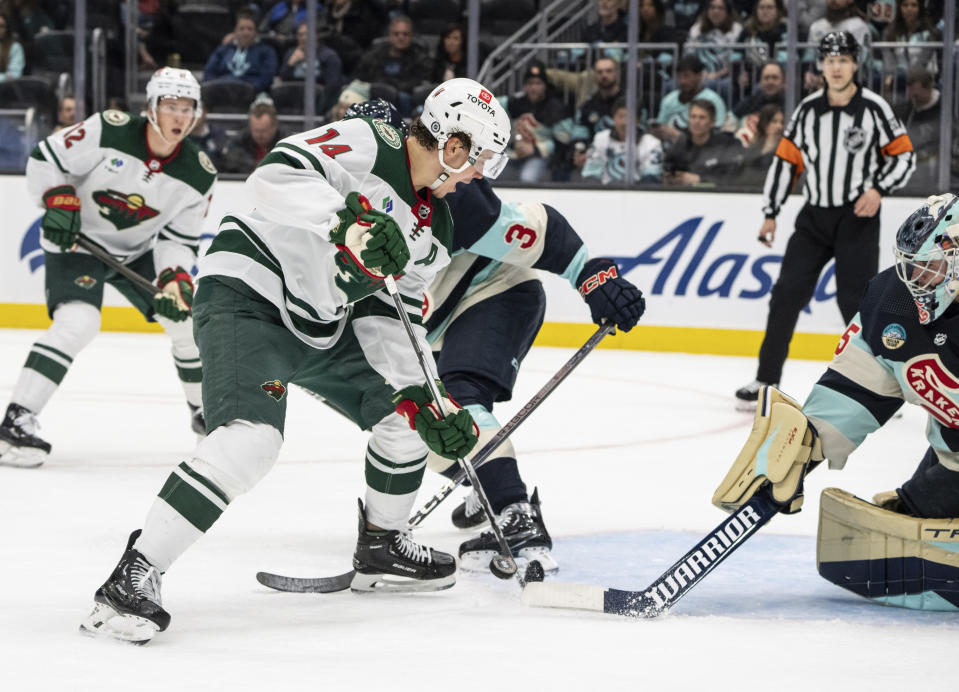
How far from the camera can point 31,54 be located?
340 inches

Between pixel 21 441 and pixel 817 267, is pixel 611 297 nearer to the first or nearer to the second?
pixel 21 441

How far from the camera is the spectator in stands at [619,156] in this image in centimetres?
754

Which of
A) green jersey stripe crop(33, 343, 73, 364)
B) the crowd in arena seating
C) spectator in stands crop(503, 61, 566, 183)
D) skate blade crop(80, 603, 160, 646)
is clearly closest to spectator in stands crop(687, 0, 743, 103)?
the crowd in arena seating

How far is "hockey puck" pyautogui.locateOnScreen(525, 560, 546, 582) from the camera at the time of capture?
2742 mm

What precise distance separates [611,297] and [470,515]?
2.36 ft

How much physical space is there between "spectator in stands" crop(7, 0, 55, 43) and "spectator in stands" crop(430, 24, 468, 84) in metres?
2.44

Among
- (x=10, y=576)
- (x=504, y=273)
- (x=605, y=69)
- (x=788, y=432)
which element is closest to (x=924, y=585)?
(x=788, y=432)

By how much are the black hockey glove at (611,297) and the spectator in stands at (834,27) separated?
4717 mm

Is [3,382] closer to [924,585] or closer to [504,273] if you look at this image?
[504,273]

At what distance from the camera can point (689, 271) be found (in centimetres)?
729

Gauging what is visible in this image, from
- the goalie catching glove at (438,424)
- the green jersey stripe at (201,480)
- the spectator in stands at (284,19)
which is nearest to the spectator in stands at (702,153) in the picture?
the spectator in stands at (284,19)

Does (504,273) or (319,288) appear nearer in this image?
(319,288)

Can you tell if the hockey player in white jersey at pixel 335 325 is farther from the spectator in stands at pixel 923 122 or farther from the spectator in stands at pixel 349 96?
the spectator in stands at pixel 349 96

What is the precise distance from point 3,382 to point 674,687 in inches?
171
